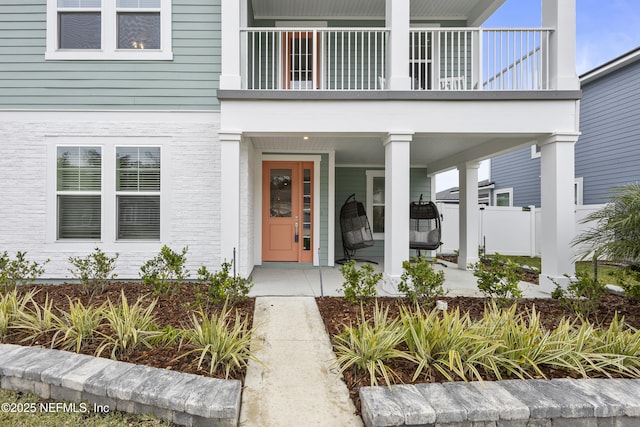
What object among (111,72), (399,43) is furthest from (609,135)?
(111,72)

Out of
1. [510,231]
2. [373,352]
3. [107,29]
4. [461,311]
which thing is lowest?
[461,311]

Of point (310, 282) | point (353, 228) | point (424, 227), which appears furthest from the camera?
point (424, 227)

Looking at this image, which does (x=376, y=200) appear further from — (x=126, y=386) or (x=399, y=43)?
(x=126, y=386)

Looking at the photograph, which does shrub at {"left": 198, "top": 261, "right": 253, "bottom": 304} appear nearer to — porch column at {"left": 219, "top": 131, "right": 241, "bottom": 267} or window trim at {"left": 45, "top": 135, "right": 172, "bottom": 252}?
porch column at {"left": 219, "top": 131, "right": 241, "bottom": 267}

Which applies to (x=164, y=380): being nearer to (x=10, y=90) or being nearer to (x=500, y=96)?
(x=500, y=96)

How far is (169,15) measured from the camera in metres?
5.41

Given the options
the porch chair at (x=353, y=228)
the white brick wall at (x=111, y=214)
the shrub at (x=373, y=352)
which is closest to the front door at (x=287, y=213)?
the porch chair at (x=353, y=228)

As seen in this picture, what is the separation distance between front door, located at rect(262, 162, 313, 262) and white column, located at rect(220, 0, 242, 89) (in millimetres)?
2508

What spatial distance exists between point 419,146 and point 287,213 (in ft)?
10.4

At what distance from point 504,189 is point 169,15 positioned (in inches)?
530

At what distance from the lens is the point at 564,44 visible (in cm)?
497

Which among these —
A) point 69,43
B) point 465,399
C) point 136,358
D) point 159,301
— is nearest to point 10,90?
point 69,43

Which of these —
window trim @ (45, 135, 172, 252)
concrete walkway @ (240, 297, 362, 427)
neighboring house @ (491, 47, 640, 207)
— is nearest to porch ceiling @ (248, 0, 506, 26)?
window trim @ (45, 135, 172, 252)

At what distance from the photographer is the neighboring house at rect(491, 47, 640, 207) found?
29.2 feet
